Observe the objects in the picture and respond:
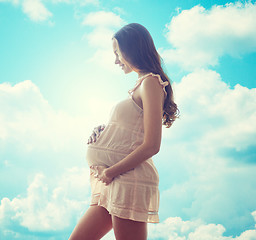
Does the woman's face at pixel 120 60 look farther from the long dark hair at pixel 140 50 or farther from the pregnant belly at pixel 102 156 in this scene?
the pregnant belly at pixel 102 156

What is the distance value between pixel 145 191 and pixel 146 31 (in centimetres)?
82

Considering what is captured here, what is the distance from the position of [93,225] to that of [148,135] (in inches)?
21.1

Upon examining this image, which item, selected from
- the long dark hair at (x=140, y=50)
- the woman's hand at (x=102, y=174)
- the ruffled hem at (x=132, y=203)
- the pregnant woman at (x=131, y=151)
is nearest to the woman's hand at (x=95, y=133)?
the pregnant woman at (x=131, y=151)

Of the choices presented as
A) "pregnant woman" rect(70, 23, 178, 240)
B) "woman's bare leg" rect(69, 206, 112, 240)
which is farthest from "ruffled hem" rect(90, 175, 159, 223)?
"woman's bare leg" rect(69, 206, 112, 240)

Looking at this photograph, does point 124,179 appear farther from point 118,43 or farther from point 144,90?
point 118,43

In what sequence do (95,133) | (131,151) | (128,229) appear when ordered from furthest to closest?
(95,133) → (131,151) → (128,229)

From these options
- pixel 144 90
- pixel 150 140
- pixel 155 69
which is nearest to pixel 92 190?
pixel 150 140

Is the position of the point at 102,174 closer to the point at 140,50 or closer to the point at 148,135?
the point at 148,135

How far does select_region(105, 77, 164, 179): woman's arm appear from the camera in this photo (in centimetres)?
119

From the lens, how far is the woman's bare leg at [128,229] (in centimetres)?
117

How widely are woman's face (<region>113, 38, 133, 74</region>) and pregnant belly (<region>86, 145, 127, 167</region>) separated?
47 centimetres

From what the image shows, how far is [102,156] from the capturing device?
4.27 feet

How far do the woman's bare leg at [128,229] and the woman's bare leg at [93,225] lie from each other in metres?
0.19

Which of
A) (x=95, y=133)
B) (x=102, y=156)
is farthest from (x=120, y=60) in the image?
(x=102, y=156)
